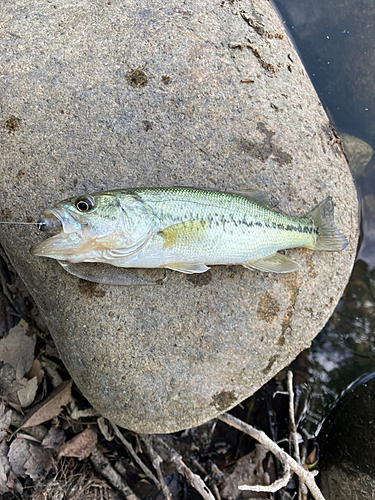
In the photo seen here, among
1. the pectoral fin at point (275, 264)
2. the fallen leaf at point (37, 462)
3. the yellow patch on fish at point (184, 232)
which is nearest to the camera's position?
the yellow patch on fish at point (184, 232)

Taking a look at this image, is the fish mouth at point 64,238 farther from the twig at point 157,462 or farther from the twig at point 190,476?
the twig at point 190,476

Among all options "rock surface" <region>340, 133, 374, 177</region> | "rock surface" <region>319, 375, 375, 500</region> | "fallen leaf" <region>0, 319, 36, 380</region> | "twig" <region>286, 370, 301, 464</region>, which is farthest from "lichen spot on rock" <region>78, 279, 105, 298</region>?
"rock surface" <region>340, 133, 374, 177</region>

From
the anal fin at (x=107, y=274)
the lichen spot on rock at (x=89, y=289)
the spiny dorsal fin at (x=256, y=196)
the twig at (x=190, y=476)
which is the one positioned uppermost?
the spiny dorsal fin at (x=256, y=196)

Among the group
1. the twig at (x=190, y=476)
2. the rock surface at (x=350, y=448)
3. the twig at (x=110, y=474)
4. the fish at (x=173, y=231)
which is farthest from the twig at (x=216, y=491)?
the fish at (x=173, y=231)

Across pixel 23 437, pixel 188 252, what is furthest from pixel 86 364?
pixel 188 252

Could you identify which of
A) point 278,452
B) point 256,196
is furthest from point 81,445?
point 256,196

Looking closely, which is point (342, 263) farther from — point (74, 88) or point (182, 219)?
point (74, 88)

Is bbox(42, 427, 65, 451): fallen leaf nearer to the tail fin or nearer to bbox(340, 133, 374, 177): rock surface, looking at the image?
the tail fin
